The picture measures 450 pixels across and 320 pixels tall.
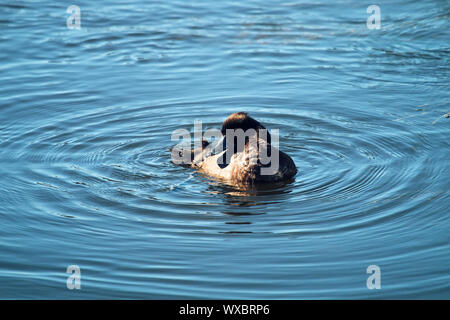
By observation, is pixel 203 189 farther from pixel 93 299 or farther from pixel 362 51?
pixel 362 51

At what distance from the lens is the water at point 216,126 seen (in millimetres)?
5879

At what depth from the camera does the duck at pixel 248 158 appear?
24.6ft

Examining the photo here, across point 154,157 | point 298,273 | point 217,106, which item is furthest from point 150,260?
point 217,106

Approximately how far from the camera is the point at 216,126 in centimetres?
970

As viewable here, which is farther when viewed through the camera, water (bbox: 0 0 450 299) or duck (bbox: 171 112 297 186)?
duck (bbox: 171 112 297 186)

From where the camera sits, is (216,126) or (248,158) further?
(216,126)

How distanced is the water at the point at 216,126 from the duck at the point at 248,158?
17cm

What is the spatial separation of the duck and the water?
17 cm

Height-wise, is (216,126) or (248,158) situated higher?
(216,126)

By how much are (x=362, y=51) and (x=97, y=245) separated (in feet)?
26.0

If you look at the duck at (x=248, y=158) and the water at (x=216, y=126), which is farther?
the duck at (x=248, y=158)

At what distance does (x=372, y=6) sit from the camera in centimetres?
1531

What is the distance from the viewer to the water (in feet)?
19.3

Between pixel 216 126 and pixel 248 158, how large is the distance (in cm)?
225
